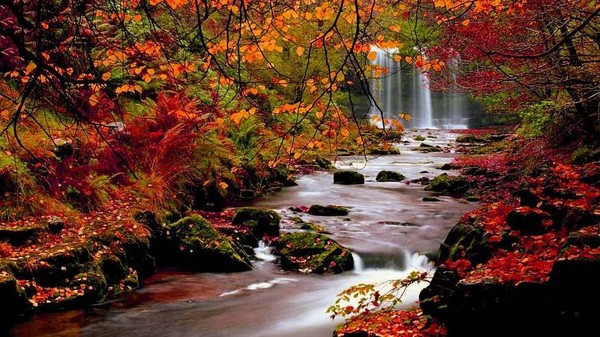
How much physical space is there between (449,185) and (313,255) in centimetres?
662

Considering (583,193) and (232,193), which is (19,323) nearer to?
(583,193)

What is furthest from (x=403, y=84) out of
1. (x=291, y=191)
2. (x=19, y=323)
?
(x=19, y=323)

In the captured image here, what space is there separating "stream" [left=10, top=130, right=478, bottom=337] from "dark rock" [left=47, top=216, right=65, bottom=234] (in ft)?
4.10

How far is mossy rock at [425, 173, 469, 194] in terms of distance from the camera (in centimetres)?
1250

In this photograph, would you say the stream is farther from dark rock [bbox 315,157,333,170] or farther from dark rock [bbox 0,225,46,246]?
dark rock [bbox 315,157,333,170]

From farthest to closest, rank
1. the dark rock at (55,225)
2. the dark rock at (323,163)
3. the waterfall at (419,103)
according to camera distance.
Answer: the waterfall at (419,103)
the dark rock at (323,163)
the dark rock at (55,225)

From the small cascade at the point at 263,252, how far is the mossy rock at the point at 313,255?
128 mm

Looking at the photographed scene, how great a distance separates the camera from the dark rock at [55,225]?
5967 millimetres

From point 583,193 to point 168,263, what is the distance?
5.21 metres

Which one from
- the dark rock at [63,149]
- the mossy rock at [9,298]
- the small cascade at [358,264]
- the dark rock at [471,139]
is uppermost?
the dark rock at [63,149]

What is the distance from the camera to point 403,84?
37.9 meters

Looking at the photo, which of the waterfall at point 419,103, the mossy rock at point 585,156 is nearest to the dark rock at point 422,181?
the mossy rock at point 585,156

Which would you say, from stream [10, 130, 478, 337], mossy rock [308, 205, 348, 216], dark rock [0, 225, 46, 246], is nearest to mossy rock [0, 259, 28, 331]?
stream [10, 130, 478, 337]

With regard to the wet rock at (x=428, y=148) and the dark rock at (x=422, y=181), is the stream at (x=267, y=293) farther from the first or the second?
the wet rock at (x=428, y=148)
